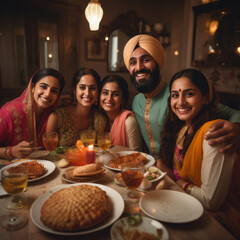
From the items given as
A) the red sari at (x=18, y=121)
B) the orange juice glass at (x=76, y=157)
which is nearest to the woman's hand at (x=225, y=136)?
the orange juice glass at (x=76, y=157)

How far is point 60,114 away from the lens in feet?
7.73

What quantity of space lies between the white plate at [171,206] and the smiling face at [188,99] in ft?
2.47

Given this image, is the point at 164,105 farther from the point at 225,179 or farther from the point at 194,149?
the point at 225,179

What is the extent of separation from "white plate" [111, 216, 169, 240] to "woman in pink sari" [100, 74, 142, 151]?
5.09 ft

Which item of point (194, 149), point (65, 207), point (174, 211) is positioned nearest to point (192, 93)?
point (194, 149)

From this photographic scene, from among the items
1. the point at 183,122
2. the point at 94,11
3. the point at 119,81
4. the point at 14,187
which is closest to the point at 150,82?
the point at 119,81

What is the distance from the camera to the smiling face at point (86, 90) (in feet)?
7.71

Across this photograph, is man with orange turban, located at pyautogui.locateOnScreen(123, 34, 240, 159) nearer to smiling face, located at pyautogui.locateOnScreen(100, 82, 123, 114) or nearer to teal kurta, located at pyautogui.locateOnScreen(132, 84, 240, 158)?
teal kurta, located at pyautogui.locateOnScreen(132, 84, 240, 158)

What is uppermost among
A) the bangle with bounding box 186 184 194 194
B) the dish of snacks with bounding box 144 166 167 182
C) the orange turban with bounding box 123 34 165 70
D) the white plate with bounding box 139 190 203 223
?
the orange turban with bounding box 123 34 165 70

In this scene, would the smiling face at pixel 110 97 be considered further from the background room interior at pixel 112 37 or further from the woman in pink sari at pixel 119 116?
the background room interior at pixel 112 37

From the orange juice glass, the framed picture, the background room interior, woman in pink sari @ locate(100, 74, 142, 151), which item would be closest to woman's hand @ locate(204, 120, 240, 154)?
the orange juice glass

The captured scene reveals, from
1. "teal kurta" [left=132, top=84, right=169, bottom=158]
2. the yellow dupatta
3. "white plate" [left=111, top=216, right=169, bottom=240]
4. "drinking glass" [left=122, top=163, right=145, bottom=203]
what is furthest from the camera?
"teal kurta" [left=132, top=84, right=169, bottom=158]

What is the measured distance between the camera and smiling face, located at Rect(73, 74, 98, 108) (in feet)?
7.71

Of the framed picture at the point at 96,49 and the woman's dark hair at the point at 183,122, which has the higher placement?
the framed picture at the point at 96,49
